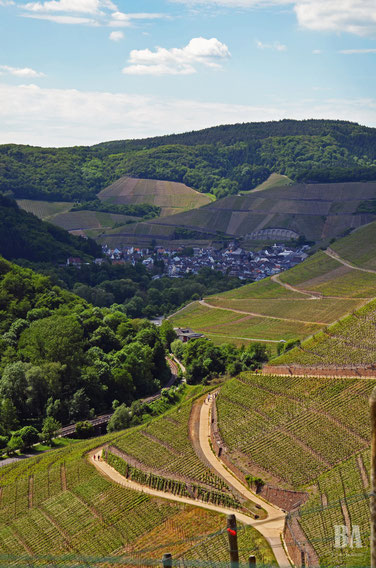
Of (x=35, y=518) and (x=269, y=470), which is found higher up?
(x=269, y=470)

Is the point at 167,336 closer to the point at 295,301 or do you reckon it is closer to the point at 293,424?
the point at 295,301

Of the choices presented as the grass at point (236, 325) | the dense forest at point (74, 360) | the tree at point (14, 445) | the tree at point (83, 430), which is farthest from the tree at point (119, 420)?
the grass at point (236, 325)

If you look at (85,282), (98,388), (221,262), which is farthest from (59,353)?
(221,262)

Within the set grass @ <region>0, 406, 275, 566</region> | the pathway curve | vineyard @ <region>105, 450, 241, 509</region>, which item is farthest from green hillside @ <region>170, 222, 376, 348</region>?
grass @ <region>0, 406, 275, 566</region>

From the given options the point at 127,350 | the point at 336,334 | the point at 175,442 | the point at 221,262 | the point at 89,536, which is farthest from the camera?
the point at 221,262

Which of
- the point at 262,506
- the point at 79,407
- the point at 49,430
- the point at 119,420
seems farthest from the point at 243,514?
the point at 79,407

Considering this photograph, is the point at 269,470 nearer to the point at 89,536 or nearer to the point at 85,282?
the point at 89,536

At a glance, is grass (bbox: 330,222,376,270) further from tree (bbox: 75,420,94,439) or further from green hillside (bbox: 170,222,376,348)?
tree (bbox: 75,420,94,439)

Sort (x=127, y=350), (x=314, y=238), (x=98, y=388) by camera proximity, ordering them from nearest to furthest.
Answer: (x=98, y=388) < (x=127, y=350) < (x=314, y=238)

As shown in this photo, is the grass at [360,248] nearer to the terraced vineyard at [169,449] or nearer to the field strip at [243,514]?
the terraced vineyard at [169,449]
